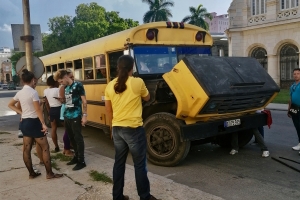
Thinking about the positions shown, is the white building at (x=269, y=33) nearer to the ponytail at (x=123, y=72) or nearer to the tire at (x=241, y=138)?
the tire at (x=241, y=138)

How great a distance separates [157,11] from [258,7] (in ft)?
56.6

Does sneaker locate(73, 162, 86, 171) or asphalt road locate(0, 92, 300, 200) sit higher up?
sneaker locate(73, 162, 86, 171)

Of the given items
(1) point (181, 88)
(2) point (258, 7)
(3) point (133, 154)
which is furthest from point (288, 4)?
(3) point (133, 154)

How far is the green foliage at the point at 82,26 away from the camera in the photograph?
43.0 metres

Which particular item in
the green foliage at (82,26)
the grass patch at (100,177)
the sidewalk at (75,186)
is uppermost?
the green foliage at (82,26)

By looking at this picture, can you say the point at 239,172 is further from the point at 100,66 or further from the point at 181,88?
the point at 100,66

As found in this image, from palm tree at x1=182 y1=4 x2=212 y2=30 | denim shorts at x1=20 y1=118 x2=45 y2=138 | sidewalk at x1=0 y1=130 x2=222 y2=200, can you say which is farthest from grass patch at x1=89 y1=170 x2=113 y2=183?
palm tree at x1=182 y1=4 x2=212 y2=30

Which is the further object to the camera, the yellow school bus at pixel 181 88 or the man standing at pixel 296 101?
the man standing at pixel 296 101

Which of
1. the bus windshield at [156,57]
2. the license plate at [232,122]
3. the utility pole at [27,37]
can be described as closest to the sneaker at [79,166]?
the bus windshield at [156,57]

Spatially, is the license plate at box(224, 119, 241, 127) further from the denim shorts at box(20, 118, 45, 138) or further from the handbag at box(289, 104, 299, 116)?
the denim shorts at box(20, 118, 45, 138)

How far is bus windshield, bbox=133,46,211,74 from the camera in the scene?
20.4 ft

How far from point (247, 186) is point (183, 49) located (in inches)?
130

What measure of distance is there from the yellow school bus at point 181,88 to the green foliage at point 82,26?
3699 cm

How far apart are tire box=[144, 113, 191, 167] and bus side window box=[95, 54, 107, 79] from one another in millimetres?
1982
